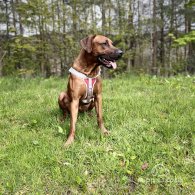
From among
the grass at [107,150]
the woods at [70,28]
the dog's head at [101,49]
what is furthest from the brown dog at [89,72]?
the woods at [70,28]

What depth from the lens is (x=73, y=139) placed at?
3.66 meters

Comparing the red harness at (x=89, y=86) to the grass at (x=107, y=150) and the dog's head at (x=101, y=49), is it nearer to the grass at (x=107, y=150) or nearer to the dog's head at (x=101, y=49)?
the dog's head at (x=101, y=49)

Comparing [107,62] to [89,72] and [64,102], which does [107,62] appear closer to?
[89,72]

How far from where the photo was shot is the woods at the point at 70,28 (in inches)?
502

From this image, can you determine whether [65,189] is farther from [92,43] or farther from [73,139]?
[92,43]

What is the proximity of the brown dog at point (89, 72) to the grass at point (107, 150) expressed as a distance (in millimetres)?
297

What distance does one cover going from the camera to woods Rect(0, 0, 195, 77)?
12.7 meters

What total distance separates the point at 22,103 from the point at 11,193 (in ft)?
9.74

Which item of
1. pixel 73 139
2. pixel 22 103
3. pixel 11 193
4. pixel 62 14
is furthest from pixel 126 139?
pixel 62 14

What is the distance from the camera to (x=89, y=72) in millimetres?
3877

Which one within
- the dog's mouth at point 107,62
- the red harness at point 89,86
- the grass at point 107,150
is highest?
the dog's mouth at point 107,62

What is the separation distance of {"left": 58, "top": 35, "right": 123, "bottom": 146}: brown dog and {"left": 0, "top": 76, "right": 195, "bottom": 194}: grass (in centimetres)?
30

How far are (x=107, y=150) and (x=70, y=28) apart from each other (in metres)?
10.7

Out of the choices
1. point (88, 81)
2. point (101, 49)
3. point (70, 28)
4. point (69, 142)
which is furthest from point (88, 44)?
point (70, 28)
